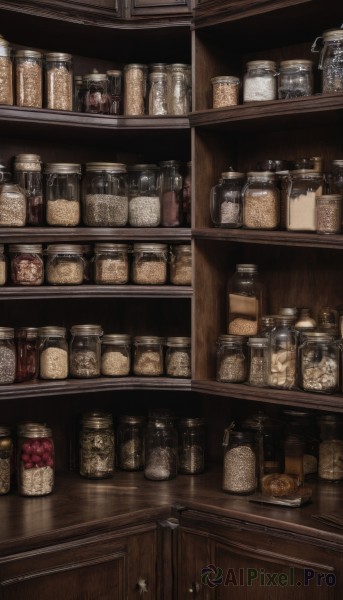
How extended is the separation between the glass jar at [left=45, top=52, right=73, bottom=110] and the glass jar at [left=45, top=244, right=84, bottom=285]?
408 millimetres

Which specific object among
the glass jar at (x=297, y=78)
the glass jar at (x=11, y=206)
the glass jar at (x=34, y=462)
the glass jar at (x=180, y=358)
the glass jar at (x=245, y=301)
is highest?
the glass jar at (x=297, y=78)

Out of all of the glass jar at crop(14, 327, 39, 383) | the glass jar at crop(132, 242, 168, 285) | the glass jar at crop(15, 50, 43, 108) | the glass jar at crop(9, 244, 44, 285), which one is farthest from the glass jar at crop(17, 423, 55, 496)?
the glass jar at crop(15, 50, 43, 108)

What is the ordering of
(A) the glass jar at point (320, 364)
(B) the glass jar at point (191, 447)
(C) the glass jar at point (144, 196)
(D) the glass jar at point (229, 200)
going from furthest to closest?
1. (B) the glass jar at point (191, 447)
2. (C) the glass jar at point (144, 196)
3. (D) the glass jar at point (229, 200)
4. (A) the glass jar at point (320, 364)

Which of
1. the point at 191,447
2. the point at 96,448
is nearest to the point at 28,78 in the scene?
the point at 96,448

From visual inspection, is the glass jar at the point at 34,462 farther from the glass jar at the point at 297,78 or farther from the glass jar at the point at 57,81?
the glass jar at the point at 297,78

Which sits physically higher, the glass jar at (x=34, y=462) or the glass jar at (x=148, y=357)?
the glass jar at (x=148, y=357)

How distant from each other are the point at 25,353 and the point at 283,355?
29.4 inches

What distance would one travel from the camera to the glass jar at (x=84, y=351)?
2830 mm

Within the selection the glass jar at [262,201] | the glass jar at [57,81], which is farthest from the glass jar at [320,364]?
the glass jar at [57,81]

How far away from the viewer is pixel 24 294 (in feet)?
8.86

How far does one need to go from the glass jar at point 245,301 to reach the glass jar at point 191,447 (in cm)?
34

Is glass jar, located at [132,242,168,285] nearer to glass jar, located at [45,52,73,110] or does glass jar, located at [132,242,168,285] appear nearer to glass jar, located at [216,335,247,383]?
glass jar, located at [216,335,247,383]

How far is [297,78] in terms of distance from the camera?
2666 millimetres

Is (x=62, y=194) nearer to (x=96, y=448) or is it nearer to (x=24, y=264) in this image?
(x=24, y=264)
